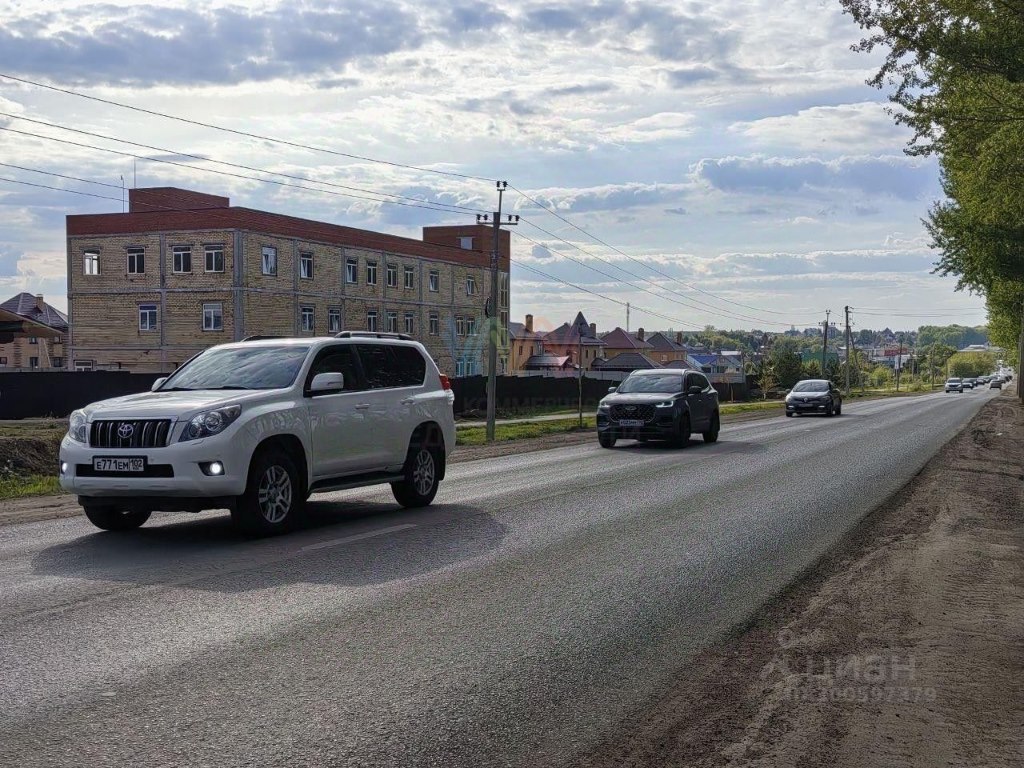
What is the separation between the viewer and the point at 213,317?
5847 cm

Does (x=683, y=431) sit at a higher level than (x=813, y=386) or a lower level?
lower

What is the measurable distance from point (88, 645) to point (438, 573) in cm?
293

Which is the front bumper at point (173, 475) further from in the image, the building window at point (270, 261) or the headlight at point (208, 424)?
the building window at point (270, 261)

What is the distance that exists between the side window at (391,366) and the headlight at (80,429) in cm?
288

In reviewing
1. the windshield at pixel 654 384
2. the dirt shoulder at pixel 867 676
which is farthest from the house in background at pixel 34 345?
the dirt shoulder at pixel 867 676

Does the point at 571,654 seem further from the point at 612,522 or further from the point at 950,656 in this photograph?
the point at 612,522

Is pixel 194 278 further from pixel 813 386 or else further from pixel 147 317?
pixel 813 386

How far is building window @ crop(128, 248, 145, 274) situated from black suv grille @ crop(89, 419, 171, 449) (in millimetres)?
53159

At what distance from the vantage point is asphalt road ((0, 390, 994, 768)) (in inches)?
179

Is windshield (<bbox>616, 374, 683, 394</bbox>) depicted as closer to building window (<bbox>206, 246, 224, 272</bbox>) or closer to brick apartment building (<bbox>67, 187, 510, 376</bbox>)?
brick apartment building (<bbox>67, 187, 510, 376</bbox>)

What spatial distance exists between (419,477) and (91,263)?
176ft

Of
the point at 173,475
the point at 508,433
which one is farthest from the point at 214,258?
the point at 173,475

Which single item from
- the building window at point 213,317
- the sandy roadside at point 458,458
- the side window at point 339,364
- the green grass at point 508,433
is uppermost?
the building window at point 213,317

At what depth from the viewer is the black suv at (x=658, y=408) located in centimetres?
2334
